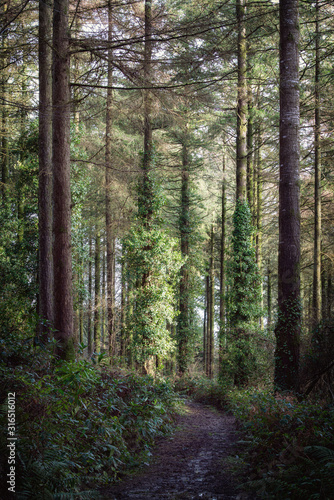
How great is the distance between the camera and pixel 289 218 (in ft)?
25.4

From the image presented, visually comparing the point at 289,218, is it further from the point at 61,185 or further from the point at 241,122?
the point at 241,122

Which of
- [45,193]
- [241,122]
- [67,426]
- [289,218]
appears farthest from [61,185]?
[241,122]

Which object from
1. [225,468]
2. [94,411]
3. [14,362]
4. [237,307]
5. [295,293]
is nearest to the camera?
[225,468]

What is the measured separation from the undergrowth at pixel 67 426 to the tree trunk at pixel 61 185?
3.65 feet

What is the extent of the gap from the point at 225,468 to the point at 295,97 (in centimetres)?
718

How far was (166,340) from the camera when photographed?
14117 mm

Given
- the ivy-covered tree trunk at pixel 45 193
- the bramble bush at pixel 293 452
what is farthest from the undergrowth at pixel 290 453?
the ivy-covered tree trunk at pixel 45 193

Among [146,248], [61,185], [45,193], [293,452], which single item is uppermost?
[45,193]

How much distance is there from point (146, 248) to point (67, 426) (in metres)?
9.50

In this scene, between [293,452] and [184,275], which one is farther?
[184,275]

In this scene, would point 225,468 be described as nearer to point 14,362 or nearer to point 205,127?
point 14,362

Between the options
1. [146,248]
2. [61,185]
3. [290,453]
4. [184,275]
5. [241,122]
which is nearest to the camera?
[290,453]

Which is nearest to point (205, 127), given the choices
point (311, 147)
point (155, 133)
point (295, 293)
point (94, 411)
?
point (155, 133)

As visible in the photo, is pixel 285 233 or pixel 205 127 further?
pixel 205 127
